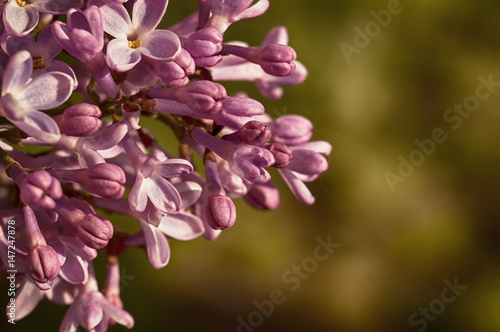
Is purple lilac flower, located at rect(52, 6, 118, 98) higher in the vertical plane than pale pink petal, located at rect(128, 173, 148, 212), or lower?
higher

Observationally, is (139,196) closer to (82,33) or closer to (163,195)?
(163,195)

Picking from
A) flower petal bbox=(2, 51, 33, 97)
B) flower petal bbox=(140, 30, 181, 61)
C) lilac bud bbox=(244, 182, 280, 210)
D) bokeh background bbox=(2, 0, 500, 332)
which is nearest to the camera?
flower petal bbox=(2, 51, 33, 97)

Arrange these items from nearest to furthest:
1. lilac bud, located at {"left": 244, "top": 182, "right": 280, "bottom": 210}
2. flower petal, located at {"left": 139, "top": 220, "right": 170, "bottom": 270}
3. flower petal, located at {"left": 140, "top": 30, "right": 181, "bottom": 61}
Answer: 1. flower petal, located at {"left": 140, "top": 30, "right": 181, "bottom": 61}
2. flower petal, located at {"left": 139, "top": 220, "right": 170, "bottom": 270}
3. lilac bud, located at {"left": 244, "top": 182, "right": 280, "bottom": 210}

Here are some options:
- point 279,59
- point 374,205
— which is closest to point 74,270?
point 279,59

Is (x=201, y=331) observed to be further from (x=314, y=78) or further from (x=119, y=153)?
(x=119, y=153)

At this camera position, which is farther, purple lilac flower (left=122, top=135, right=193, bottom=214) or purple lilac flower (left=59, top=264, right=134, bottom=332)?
purple lilac flower (left=59, top=264, right=134, bottom=332)

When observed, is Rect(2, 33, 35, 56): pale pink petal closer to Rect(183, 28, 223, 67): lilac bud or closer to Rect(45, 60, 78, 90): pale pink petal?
Rect(45, 60, 78, 90): pale pink petal

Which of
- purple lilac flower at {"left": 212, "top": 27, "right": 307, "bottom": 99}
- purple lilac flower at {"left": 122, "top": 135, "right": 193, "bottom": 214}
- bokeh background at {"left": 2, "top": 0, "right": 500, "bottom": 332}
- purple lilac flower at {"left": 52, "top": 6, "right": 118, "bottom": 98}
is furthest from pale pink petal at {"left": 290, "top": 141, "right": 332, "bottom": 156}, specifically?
bokeh background at {"left": 2, "top": 0, "right": 500, "bottom": 332}

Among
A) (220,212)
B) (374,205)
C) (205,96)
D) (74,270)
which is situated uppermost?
(205,96)
